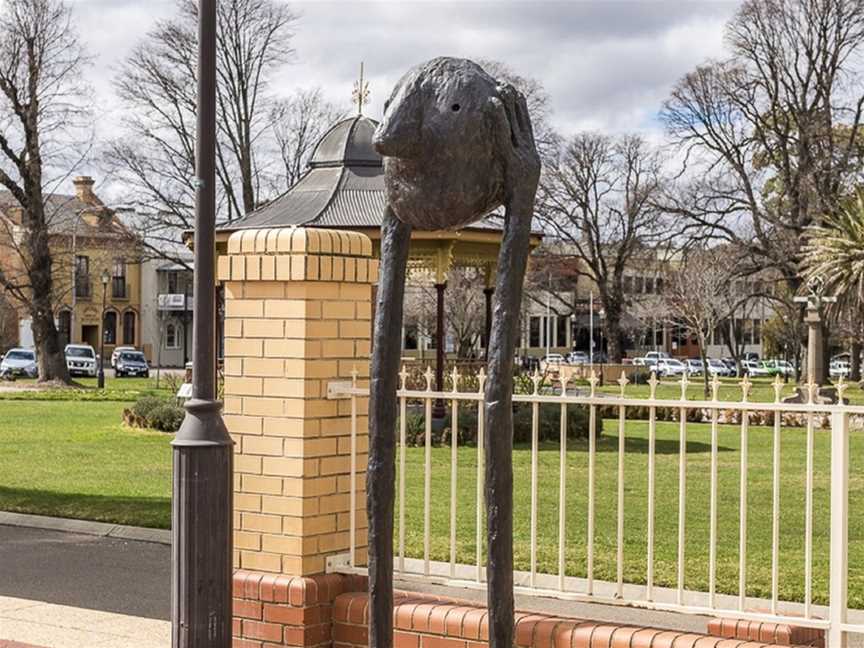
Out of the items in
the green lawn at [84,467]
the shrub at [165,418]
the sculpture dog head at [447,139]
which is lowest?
the green lawn at [84,467]

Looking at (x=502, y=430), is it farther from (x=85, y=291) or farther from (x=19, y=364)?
(x=85, y=291)

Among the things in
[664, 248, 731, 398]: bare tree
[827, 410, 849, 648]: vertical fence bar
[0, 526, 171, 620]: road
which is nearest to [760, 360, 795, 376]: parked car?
[664, 248, 731, 398]: bare tree

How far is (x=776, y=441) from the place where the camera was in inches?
185

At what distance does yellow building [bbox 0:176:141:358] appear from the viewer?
2154 inches

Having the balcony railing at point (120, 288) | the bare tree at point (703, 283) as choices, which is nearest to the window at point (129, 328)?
the balcony railing at point (120, 288)

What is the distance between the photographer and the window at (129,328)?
74.3 metres

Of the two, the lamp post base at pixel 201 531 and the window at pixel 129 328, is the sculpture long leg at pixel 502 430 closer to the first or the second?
the lamp post base at pixel 201 531

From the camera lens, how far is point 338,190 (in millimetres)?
20375

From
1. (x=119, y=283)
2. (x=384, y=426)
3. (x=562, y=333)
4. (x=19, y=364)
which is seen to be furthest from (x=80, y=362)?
(x=384, y=426)

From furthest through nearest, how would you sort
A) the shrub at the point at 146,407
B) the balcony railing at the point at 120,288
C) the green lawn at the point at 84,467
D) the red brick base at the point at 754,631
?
the balcony railing at the point at 120,288
the shrub at the point at 146,407
the green lawn at the point at 84,467
the red brick base at the point at 754,631

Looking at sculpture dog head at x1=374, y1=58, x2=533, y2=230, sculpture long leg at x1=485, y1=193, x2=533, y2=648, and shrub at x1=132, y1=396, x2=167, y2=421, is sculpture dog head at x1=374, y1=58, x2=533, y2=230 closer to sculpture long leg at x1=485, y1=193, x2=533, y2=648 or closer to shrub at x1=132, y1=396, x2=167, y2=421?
sculpture long leg at x1=485, y1=193, x2=533, y2=648

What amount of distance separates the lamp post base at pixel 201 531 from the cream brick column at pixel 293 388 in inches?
29.6

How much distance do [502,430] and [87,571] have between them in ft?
18.5

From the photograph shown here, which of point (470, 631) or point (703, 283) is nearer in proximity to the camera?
point (470, 631)
